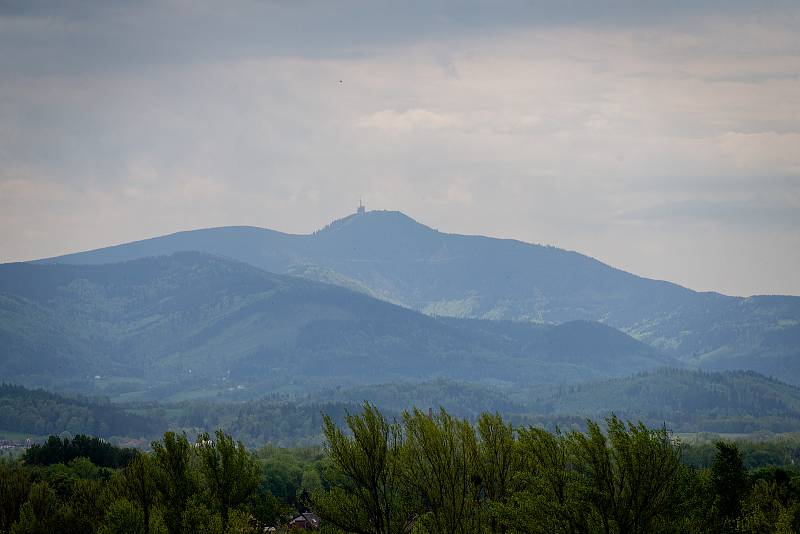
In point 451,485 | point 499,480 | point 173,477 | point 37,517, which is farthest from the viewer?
point 37,517

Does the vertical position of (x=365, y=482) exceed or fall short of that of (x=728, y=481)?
it exceeds it

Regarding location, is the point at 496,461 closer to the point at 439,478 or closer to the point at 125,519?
the point at 439,478

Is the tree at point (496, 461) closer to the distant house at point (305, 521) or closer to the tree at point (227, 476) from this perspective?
the tree at point (227, 476)

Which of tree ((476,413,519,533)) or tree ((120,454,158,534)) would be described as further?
tree ((120,454,158,534))

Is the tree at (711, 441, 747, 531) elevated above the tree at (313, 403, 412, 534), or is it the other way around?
the tree at (313, 403, 412, 534)

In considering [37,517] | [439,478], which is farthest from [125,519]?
[439,478]

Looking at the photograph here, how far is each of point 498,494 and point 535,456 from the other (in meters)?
5.65

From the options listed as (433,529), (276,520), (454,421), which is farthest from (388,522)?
(276,520)

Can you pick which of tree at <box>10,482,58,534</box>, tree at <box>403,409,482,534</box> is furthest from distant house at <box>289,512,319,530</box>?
tree at <box>403,409,482,534</box>

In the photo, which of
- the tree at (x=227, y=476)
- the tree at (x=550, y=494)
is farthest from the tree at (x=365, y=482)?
the tree at (x=227, y=476)

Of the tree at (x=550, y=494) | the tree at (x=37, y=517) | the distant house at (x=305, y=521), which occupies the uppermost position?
the tree at (x=550, y=494)

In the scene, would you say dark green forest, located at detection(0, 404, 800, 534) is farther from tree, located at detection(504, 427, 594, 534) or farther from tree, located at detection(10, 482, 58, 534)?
tree, located at detection(10, 482, 58, 534)

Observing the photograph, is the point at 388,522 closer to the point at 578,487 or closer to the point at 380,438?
the point at 380,438

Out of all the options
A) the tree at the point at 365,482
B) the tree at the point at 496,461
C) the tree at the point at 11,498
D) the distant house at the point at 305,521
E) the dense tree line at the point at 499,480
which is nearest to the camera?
the dense tree line at the point at 499,480
